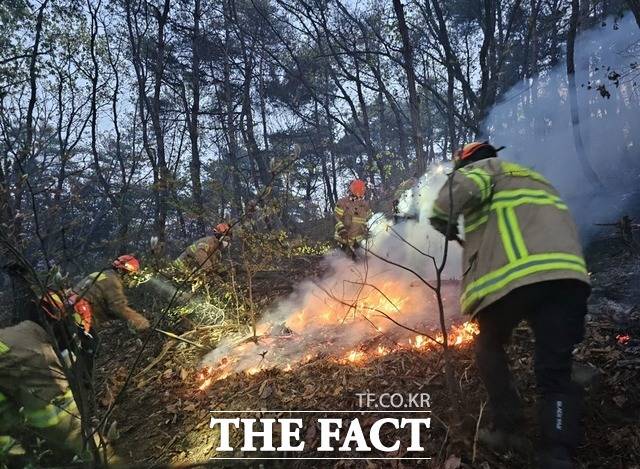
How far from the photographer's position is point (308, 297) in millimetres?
7691

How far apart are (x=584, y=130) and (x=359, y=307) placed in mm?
13747

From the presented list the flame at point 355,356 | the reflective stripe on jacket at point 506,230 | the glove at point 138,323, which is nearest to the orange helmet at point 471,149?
the reflective stripe on jacket at point 506,230

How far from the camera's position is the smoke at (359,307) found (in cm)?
527

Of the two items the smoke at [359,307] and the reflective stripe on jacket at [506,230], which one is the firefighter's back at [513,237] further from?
the smoke at [359,307]

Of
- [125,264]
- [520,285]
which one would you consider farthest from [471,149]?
[125,264]

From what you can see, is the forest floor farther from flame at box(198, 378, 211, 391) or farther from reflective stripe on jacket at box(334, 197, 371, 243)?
reflective stripe on jacket at box(334, 197, 371, 243)

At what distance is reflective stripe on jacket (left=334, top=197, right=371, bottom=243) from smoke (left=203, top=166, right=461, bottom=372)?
41 cm

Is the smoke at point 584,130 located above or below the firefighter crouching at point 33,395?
above

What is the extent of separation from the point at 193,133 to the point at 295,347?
504 inches

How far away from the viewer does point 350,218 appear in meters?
10.0

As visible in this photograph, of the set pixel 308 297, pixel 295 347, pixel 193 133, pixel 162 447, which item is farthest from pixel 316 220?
pixel 162 447

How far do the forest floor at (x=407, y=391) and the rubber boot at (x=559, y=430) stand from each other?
353 mm

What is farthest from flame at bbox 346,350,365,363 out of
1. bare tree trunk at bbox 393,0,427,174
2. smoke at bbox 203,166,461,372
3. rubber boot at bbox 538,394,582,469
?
bare tree trunk at bbox 393,0,427,174

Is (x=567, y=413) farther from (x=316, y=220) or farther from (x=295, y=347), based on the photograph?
(x=316, y=220)
